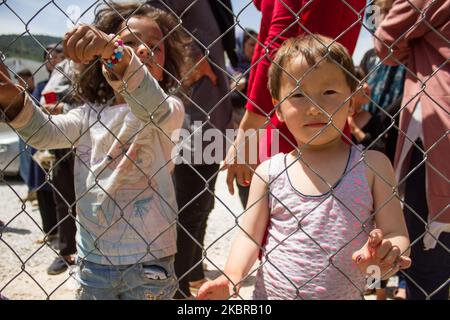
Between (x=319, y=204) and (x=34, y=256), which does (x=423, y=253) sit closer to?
(x=319, y=204)

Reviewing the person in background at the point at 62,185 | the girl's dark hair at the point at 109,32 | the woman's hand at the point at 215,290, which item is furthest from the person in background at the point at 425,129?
the person in background at the point at 62,185

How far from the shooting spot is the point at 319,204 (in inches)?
62.2

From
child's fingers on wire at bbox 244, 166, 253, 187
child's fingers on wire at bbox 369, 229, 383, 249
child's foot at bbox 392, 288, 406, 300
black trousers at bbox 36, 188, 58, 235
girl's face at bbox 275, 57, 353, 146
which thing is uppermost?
black trousers at bbox 36, 188, 58, 235

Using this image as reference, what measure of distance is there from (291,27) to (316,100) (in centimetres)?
36

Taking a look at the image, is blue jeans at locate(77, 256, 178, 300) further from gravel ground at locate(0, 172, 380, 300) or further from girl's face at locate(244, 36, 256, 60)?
girl's face at locate(244, 36, 256, 60)

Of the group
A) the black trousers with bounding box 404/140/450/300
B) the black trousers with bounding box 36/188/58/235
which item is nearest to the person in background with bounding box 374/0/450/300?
the black trousers with bounding box 404/140/450/300

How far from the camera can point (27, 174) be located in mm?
4691

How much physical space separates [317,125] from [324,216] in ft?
0.91

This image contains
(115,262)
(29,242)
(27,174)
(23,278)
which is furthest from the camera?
(27,174)

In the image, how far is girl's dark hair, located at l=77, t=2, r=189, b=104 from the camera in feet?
6.57

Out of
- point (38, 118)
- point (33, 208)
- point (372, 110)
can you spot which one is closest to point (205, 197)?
point (38, 118)

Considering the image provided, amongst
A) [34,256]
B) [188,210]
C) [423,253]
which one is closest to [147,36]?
[188,210]

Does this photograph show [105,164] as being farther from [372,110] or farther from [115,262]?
[372,110]

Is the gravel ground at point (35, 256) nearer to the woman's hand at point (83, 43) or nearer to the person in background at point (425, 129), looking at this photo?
the person in background at point (425, 129)
